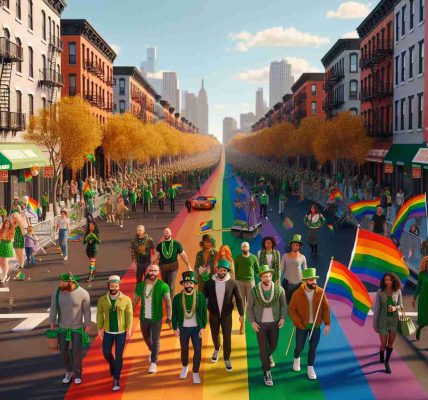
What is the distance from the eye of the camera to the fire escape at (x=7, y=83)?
1212 inches

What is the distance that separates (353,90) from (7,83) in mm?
47722

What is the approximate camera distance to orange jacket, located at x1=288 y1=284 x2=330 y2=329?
349 inches

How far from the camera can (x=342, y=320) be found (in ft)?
41.4

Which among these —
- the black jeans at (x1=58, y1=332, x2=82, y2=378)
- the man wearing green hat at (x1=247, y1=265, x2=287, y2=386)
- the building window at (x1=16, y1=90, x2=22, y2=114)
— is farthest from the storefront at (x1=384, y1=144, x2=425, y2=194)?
the black jeans at (x1=58, y1=332, x2=82, y2=378)

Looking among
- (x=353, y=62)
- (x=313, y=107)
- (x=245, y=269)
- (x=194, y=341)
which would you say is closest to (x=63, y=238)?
(x=245, y=269)

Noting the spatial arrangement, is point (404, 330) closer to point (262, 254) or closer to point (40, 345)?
point (262, 254)

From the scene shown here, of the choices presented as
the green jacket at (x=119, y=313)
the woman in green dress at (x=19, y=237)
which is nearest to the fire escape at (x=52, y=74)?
the woman in green dress at (x=19, y=237)

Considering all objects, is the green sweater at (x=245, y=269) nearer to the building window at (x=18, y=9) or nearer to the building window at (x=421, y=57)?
the building window at (x=18, y=9)

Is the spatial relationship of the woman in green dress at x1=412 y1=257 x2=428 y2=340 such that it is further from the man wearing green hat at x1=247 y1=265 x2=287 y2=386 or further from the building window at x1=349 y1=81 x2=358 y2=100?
the building window at x1=349 y1=81 x2=358 y2=100

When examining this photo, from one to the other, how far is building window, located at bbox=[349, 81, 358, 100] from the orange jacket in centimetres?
6379

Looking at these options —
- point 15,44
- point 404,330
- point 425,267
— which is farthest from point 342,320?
point 15,44

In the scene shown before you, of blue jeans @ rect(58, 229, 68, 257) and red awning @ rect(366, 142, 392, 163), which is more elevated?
red awning @ rect(366, 142, 392, 163)

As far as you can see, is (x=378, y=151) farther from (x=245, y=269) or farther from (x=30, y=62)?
(x=245, y=269)

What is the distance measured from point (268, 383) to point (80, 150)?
96.0ft
